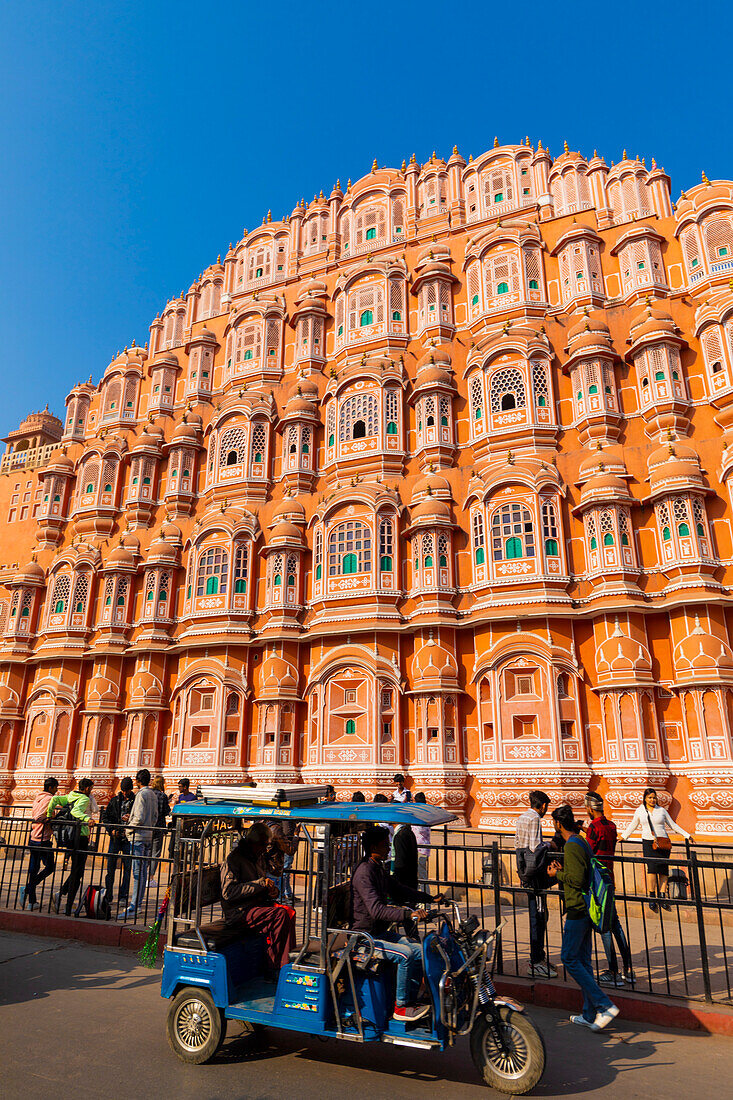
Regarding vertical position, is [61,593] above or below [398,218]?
below

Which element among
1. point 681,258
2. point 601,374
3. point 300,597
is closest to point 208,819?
point 300,597

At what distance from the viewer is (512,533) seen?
69.6 feet

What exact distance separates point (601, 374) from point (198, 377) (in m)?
16.8

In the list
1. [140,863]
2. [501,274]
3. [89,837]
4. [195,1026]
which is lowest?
[195,1026]

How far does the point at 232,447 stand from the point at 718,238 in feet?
60.0

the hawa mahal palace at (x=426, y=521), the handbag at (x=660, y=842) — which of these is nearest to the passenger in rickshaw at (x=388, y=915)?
the handbag at (x=660, y=842)

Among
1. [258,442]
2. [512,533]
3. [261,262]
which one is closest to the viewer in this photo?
[512,533]

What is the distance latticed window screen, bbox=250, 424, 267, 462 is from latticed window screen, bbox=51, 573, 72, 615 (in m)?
8.97

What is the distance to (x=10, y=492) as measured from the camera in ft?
121

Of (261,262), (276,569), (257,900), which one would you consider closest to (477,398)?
(276,569)

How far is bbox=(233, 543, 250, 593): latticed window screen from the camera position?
24672 millimetres

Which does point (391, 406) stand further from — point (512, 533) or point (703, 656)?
point (703, 656)

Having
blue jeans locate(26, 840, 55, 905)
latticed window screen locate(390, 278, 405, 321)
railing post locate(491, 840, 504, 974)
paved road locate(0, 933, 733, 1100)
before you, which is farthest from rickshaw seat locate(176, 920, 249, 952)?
latticed window screen locate(390, 278, 405, 321)

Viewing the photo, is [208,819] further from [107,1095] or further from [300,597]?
[300,597]
